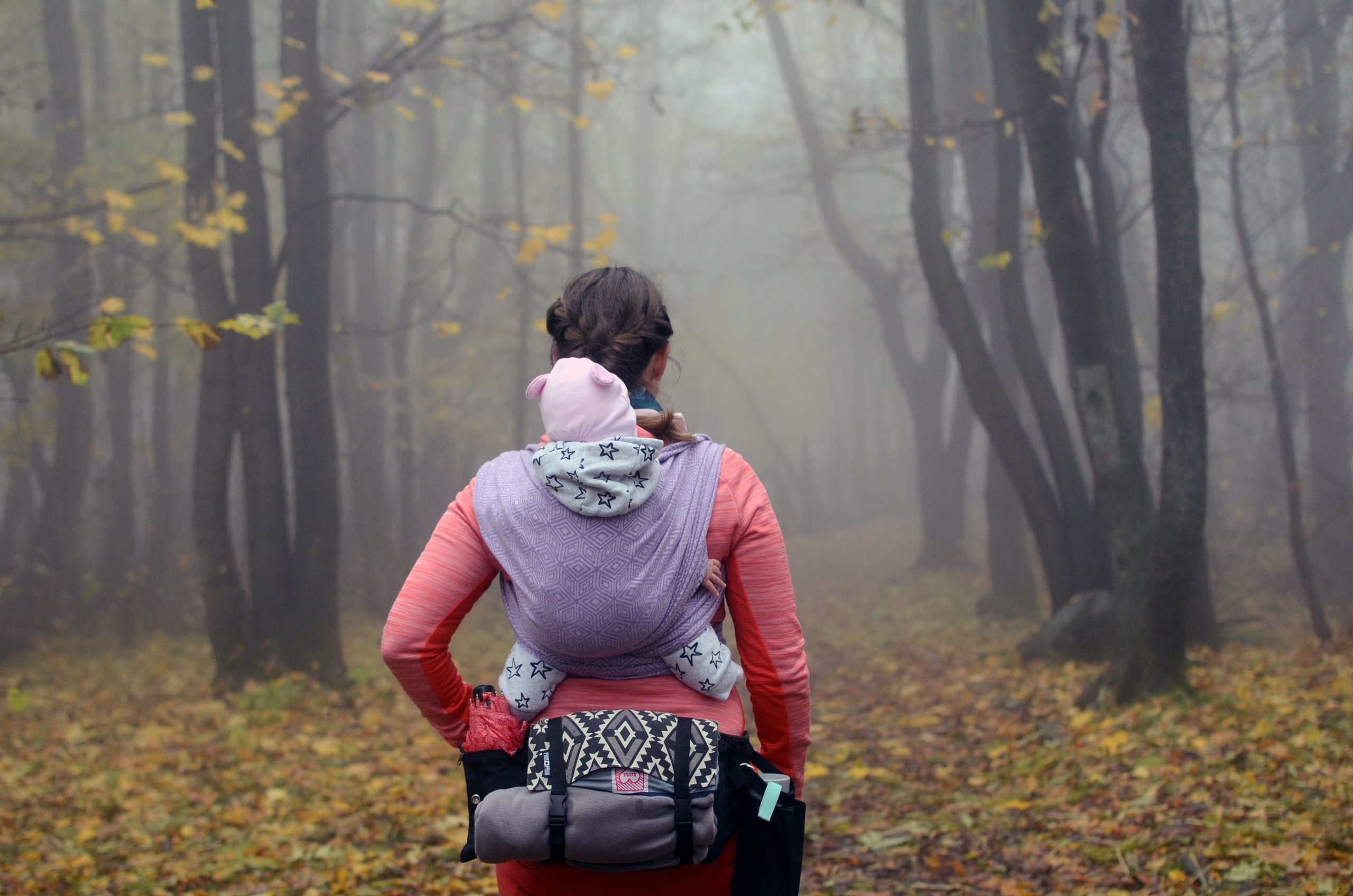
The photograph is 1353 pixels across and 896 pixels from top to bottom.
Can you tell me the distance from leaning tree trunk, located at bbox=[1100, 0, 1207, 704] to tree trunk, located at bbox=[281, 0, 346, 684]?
6.54 m

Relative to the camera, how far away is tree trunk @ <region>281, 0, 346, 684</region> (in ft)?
29.9

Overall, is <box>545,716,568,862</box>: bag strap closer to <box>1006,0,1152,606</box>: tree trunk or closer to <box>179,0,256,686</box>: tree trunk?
<box>1006,0,1152,606</box>: tree trunk

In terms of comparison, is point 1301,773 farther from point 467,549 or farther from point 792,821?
point 467,549

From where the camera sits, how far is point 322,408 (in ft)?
30.7

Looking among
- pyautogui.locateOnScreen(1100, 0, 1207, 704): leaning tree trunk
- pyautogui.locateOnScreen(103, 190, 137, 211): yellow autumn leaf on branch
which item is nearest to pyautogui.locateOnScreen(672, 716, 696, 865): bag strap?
pyautogui.locateOnScreen(1100, 0, 1207, 704): leaning tree trunk

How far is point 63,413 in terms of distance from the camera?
486 inches

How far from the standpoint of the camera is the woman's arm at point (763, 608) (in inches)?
83.1

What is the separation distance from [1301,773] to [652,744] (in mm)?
4242

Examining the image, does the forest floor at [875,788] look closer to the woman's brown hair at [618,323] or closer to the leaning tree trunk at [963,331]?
the leaning tree trunk at [963,331]

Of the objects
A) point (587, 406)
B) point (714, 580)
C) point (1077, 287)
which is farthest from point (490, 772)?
point (1077, 287)

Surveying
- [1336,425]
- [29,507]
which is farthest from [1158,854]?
[29,507]

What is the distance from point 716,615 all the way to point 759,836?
432 millimetres

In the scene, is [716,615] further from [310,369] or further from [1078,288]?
[310,369]

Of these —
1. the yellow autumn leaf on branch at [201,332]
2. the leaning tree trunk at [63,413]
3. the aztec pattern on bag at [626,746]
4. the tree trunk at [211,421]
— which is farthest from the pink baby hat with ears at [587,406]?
the leaning tree trunk at [63,413]
